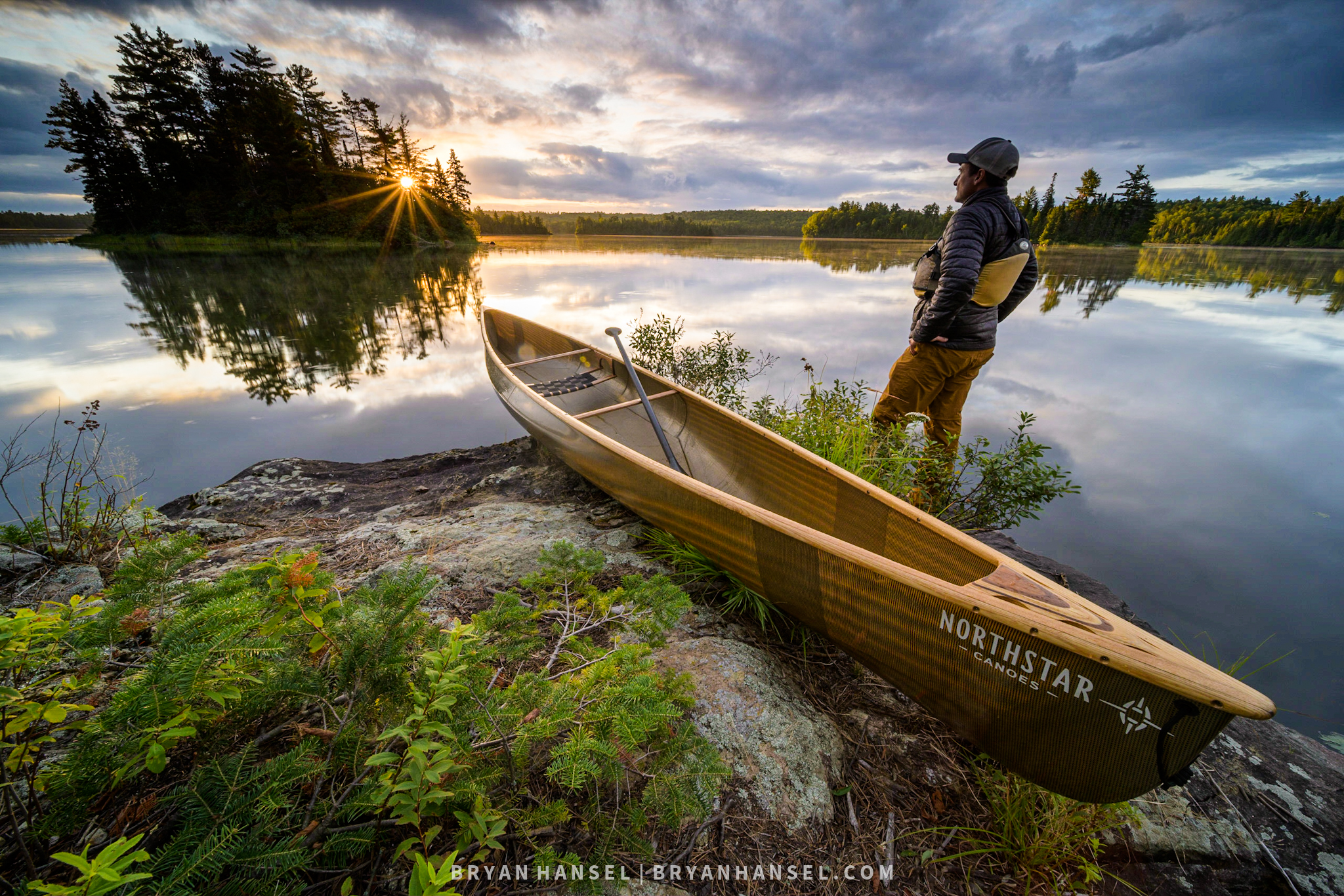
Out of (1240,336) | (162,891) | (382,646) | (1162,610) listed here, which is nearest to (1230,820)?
(1162,610)

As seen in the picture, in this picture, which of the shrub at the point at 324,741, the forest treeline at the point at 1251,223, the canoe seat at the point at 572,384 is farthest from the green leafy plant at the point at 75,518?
the forest treeline at the point at 1251,223

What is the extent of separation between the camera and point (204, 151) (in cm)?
3194

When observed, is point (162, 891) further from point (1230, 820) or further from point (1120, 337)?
point (1120, 337)

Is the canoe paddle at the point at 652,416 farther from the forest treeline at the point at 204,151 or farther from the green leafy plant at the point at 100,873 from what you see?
the forest treeline at the point at 204,151

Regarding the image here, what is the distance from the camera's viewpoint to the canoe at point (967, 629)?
4.17ft

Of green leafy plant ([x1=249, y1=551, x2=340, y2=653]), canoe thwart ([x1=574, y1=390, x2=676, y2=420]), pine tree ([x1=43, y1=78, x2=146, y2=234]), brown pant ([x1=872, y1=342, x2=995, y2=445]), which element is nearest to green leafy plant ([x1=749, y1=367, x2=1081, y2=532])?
brown pant ([x1=872, y1=342, x2=995, y2=445])

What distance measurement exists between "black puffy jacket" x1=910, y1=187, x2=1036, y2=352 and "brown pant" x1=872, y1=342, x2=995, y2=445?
9 centimetres

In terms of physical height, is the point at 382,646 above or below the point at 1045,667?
above

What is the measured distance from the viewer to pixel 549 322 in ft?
35.2

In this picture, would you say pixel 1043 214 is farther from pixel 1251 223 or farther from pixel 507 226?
pixel 507 226

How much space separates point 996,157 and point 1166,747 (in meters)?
3.37

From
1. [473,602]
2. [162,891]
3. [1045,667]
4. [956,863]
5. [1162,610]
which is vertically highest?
[162,891]

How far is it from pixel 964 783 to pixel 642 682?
139cm

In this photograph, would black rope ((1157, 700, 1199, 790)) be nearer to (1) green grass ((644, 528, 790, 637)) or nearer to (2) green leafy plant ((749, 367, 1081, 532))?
(1) green grass ((644, 528, 790, 637))
